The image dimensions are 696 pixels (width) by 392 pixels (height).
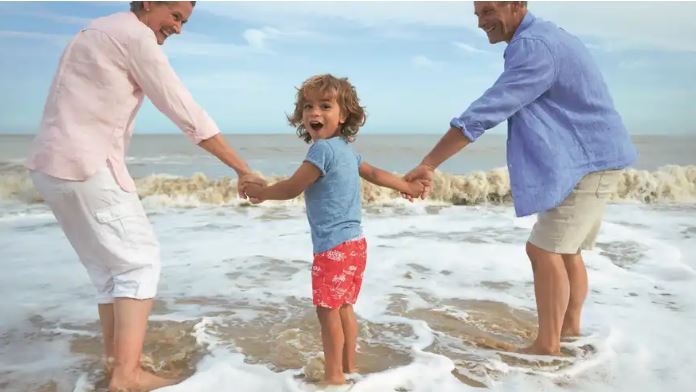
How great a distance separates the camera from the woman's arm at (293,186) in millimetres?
2539

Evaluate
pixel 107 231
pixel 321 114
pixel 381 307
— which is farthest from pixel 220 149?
pixel 381 307

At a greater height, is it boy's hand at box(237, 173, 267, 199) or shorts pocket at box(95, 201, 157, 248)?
boy's hand at box(237, 173, 267, 199)

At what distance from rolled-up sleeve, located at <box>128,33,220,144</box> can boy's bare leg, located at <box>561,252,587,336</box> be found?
183cm

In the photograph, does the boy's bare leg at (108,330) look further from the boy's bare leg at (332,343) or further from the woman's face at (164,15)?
the woman's face at (164,15)

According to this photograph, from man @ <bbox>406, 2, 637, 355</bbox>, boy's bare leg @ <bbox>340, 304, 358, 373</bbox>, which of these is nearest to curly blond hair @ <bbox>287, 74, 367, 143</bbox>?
man @ <bbox>406, 2, 637, 355</bbox>

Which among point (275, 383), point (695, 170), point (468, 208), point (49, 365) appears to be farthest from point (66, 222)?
point (695, 170)

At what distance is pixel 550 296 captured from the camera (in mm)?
2990

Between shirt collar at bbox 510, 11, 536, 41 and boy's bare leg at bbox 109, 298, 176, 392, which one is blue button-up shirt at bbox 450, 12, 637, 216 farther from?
boy's bare leg at bbox 109, 298, 176, 392

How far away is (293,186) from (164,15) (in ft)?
2.69

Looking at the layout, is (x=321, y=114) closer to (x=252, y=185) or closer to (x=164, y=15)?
(x=252, y=185)

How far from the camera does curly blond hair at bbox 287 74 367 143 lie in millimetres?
2625

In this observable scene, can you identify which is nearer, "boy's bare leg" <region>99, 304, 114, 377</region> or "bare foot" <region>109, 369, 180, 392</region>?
"bare foot" <region>109, 369, 180, 392</region>

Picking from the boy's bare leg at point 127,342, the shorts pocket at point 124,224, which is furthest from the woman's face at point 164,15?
the boy's bare leg at point 127,342

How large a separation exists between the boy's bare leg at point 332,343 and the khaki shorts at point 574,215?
3.46ft
